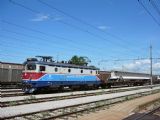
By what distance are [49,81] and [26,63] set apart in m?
2.95

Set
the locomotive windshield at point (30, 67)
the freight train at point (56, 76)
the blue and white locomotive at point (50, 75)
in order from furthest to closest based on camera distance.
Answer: the locomotive windshield at point (30, 67)
the freight train at point (56, 76)
the blue and white locomotive at point (50, 75)

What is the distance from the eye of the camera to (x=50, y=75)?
32344 mm

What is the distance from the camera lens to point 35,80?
30.2 metres

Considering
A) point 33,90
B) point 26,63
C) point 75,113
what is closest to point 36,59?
point 26,63

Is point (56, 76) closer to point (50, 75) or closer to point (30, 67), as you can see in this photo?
point (50, 75)

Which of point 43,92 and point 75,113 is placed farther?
point 43,92

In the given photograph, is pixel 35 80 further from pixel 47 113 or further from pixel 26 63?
pixel 47 113

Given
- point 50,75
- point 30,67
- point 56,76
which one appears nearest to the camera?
point 30,67

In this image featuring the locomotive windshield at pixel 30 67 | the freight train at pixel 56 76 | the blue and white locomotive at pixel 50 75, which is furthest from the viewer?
the locomotive windshield at pixel 30 67

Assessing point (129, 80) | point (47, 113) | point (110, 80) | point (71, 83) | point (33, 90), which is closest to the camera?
point (47, 113)

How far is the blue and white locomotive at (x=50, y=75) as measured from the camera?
3027 cm

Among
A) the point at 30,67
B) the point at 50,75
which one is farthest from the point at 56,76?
the point at 30,67

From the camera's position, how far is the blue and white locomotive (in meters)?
30.3

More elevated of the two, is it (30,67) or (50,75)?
(30,67)
